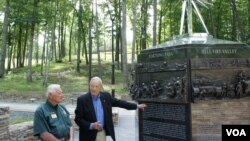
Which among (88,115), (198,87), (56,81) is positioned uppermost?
(198,87)

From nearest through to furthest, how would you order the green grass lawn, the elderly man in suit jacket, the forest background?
the elderly man in suit jacket → the green grass lawn → the forest background

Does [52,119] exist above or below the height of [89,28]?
below

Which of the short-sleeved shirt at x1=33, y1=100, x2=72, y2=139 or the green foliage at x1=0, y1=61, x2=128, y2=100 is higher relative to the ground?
the short-sleeved shirt at x1=33, y1=100, x2=72, y2=139

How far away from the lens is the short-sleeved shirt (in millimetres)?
6090

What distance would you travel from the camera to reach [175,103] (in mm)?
7688

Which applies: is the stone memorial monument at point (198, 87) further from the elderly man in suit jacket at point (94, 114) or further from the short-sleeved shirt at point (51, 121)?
the short-sleeved shirt at point (51, 121)

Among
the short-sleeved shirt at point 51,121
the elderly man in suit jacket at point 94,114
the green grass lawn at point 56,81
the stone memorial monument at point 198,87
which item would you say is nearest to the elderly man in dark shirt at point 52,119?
the short-sleeved shirt at point 51,121

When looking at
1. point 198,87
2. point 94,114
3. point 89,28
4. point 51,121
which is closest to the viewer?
point 51,121


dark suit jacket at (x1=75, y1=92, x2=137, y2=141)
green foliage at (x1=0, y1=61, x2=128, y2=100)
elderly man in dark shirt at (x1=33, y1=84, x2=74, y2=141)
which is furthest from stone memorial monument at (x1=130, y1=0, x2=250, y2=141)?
green foliage at (x1=0, y1=61, x2=128, y2=100)

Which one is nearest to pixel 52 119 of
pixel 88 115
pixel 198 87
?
pixel 88 115

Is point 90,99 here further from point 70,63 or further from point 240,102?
point 70,63

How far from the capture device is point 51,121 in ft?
20.2

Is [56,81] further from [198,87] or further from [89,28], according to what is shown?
[198,87]

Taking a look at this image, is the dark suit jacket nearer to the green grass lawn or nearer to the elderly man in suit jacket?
the elderly man in suit jacket
